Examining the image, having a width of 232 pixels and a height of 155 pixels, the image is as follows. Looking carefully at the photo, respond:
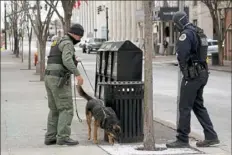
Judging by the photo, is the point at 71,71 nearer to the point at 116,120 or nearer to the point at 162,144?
the point at 116,120

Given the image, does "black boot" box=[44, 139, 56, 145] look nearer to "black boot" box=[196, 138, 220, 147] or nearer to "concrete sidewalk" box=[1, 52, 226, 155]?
"concrete sidewalk" box=[1, 52, 226, 155]

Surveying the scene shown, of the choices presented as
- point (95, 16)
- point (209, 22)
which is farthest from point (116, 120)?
point (95, 16)

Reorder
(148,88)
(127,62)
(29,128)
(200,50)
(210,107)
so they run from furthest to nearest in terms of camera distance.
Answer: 1. (210,107)
2. (29,128)
3. (127,62)
4. (200,50)
5. (148,88)

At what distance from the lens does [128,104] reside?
805 centimetres

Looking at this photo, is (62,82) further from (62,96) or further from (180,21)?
(180,21)

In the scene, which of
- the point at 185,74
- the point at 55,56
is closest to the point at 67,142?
the point at 55,56

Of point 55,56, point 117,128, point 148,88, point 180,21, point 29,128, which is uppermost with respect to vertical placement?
point 180,21

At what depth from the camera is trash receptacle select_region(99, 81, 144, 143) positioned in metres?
8.03

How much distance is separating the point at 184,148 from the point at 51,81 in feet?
7.34

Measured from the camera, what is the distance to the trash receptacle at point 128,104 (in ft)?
26.3

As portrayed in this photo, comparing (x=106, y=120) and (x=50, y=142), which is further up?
(x=106, y=120)

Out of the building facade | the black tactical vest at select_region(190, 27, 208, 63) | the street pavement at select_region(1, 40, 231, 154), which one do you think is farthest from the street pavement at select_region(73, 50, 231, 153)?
the building facade

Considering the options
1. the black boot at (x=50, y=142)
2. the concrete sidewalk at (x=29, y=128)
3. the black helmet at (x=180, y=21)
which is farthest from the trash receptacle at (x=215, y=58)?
the black boot at (x=50, y=142)

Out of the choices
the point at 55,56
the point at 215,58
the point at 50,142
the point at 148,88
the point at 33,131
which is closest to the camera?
the point at 148,88
